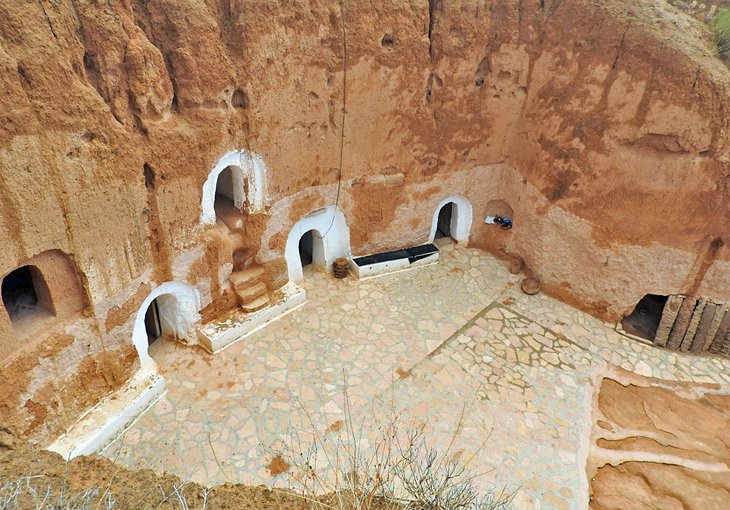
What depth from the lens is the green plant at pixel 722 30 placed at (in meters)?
9.63

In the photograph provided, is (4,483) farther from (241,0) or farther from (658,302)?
(658,302)

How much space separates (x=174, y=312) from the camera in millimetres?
10125

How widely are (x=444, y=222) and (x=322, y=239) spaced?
3895 mm


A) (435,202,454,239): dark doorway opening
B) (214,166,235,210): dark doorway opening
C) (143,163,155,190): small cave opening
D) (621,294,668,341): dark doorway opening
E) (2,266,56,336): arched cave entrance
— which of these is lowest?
(621,294,668,341): dark doorway opening

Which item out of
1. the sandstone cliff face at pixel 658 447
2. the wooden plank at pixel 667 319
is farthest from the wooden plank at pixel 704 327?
the sandstone cliff face at pixel 658 447

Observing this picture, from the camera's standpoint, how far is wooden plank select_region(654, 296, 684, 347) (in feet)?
35.3

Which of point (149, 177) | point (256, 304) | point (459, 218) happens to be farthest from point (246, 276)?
point (459, 218)

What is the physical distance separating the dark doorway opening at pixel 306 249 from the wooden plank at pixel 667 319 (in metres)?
7.83

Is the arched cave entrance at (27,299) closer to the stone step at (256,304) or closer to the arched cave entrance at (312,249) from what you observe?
the stone step at (256,304)

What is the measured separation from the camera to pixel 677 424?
31.2 ft

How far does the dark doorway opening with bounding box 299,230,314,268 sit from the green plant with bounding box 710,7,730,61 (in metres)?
9.12

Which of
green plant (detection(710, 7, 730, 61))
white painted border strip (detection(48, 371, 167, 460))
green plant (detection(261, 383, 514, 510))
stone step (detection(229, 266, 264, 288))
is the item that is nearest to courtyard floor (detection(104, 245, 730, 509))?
green plant (detection(261, 383, 514, 510))

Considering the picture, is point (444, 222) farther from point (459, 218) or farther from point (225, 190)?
point (225, 190)

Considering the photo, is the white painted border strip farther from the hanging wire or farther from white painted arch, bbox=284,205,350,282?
the hanging wire
